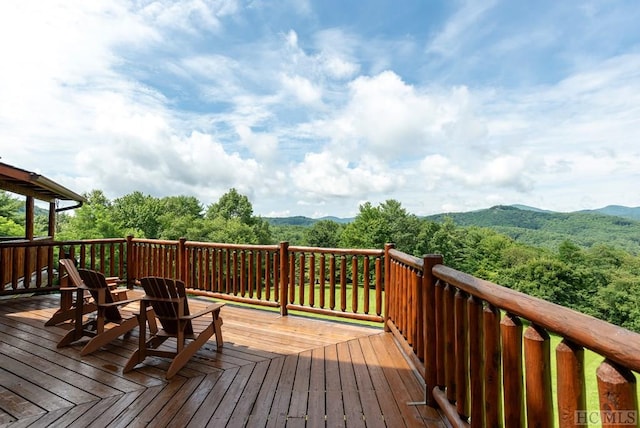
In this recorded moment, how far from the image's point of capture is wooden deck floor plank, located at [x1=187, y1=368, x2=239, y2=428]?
2320 millimetres

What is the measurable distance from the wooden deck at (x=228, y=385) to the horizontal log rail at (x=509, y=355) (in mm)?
459

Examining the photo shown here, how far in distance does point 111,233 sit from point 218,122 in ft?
51.7

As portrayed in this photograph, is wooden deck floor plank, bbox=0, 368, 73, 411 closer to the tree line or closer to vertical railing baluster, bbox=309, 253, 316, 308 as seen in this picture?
vertical railing baluster, bbox=309, 253, 316, 308

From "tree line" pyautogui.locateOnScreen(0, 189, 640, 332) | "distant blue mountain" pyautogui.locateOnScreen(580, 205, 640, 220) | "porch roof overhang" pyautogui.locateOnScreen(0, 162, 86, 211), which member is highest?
"distant blue mountain" pyautogui.locateOnScreen(580, 205, 640, 220)

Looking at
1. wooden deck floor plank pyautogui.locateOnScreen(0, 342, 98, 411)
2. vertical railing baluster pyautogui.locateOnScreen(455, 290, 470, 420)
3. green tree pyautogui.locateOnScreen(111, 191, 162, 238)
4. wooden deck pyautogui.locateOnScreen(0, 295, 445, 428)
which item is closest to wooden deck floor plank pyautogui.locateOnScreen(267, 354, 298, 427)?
wooden deck pyautogui.locateOnScreen(0, 295, 445, 428)

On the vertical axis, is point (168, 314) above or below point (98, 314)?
above

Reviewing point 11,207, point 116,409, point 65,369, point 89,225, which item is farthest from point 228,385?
point 11,207

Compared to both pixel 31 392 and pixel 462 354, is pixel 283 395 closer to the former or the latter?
pixel 462 354

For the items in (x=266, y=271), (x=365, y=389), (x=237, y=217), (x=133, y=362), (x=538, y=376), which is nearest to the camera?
(x=538, y=376)

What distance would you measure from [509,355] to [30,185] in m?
9.90

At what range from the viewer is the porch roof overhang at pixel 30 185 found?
6.14 metres

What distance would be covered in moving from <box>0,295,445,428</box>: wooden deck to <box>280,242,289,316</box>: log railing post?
0.81 metres

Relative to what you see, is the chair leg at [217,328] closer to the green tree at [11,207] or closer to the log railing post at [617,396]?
the log railing post at [617,396]

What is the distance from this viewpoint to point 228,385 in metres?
2.86
